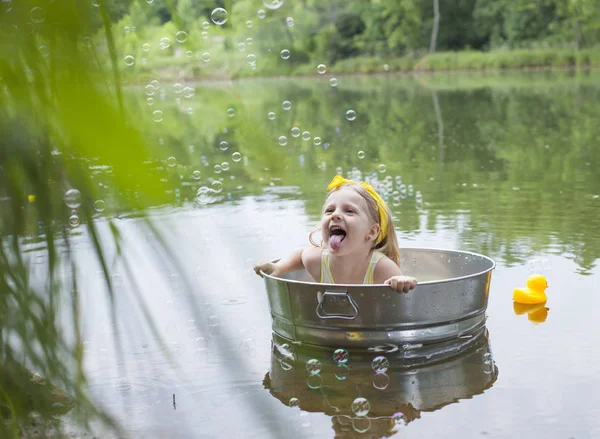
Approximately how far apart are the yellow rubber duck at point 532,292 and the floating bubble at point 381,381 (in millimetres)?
1023

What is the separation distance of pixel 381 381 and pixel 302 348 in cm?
46

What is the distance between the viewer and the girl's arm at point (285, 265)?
10.7 ft

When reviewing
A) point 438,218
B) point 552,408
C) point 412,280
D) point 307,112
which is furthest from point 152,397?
point 307,112

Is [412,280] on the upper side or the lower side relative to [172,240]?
lower

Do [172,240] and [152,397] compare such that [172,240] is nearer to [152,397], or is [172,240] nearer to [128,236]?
[128,236]

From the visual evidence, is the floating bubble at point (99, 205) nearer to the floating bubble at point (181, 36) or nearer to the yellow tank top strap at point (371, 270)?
the floating bubble at point (181, 36)

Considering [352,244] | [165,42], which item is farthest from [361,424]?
[165,42]

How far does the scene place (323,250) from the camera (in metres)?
3.34

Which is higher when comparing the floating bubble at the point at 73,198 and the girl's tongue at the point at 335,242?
the floating bubble at the point at 73,198

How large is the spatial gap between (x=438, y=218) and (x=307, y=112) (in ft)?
43.0

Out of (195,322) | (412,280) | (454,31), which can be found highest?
(195,322)

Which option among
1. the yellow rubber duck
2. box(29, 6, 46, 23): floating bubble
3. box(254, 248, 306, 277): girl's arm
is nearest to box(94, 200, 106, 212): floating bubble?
box(29, 6, 46, 23): floating bubble

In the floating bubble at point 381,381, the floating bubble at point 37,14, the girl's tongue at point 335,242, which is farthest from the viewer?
the girl's tongue at point 335,242

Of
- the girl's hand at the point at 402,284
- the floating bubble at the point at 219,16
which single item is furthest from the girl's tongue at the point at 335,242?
the floating bubble at the point at 219,16
